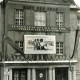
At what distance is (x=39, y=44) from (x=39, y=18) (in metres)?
3.08

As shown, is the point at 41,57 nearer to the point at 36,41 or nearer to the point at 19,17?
the point at 36,41

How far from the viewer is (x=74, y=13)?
33.2m

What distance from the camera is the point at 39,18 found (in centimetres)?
3150

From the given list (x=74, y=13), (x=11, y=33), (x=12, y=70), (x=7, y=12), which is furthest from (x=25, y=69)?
(x=74, y=13)

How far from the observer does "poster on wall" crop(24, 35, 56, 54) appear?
30.2 m

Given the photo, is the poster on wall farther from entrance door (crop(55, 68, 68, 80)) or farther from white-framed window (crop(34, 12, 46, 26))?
entrance door (crop(55, 68, 68, 80))

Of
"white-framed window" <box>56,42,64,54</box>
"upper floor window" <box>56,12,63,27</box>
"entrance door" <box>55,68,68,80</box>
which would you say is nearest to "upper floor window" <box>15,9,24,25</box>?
"upper floor window" <box>56,12,63,27</box>

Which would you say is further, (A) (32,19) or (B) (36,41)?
(A) (32,19)

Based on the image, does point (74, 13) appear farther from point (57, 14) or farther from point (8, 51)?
point (8, 51)

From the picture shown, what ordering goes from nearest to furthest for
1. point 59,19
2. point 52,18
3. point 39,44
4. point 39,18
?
point 39,44 → point 39,18 → point 52,18 → point 59,19

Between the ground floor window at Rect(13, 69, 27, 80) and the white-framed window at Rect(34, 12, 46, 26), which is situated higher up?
the white-framed window at Rect(34, 12, 46, 26)

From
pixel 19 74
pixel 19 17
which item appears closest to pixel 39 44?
pixel 19 17

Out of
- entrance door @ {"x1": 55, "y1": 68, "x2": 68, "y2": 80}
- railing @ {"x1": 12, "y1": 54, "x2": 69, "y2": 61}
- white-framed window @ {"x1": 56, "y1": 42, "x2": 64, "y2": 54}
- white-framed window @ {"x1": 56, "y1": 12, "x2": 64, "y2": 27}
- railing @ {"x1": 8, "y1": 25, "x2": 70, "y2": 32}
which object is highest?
white-framed window @ {"x1": 56, "y1": 12, "x2": 64, "y2": 27}

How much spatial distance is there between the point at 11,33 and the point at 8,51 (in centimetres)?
202
